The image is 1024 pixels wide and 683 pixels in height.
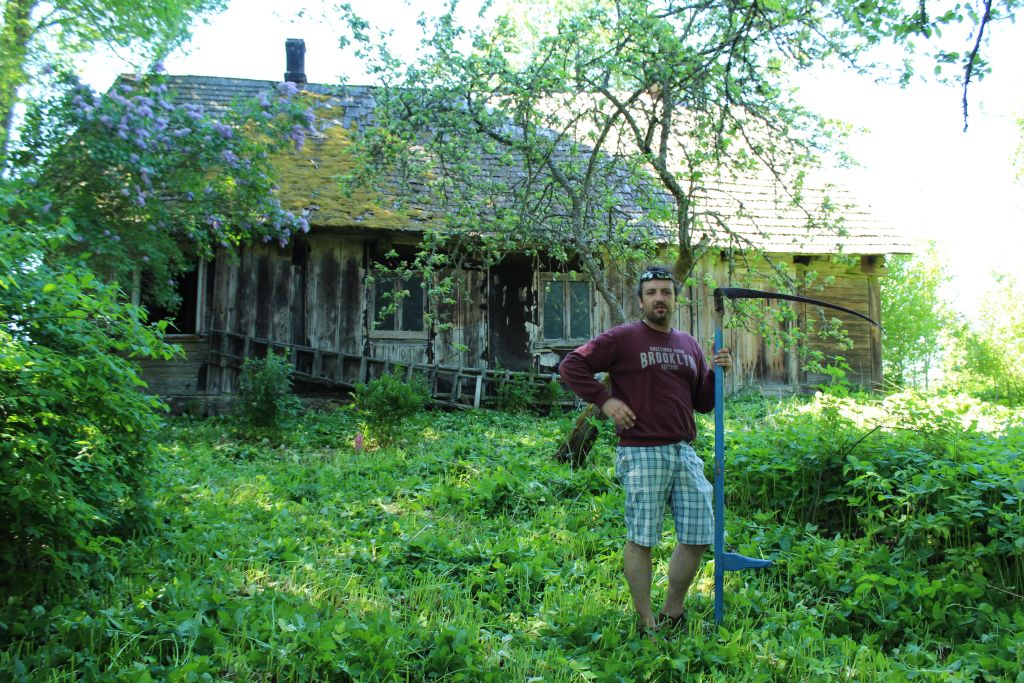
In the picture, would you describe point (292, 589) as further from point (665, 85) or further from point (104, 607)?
point (665, 85)

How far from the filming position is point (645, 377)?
12.6ft

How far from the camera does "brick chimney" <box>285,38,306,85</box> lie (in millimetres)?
16094

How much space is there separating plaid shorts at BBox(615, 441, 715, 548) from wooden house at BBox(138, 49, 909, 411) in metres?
8.73

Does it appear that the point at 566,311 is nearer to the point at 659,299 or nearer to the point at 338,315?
the point at 338,315

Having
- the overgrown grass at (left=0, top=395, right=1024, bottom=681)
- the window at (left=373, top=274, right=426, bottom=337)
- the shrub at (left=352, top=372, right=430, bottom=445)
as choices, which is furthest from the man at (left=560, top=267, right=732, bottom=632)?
the window at (left=373, top=274, right=426, bottom=337)

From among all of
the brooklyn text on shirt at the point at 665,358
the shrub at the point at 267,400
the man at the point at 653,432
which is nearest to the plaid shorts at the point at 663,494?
the man at the point at 653,432

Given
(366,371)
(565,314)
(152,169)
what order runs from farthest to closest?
(565,314) < (366,371) < (152,169)

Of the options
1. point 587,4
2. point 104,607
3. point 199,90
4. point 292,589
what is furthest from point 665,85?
point 199,90

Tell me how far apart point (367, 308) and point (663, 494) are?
33.4 feet

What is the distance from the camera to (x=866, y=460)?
5.62 m

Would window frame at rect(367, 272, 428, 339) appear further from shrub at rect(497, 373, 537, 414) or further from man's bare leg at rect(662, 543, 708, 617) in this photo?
man's bare leg at rect(662, 543, 708, 617)

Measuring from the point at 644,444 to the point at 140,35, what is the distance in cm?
1102

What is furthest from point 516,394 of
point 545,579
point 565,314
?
point 545,579

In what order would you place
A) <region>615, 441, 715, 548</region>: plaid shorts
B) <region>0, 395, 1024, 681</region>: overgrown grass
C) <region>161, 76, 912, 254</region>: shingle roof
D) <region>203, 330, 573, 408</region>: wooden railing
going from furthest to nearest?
<region>203, 330, 573, 408</region>: wooden railing < <region>161, 76, 912, 254</region>: shingle roof < <region>615, 441, 715, 548</region>: plaid shorts < <region>0, 395, 1024, 681</region>: overgrown grass
